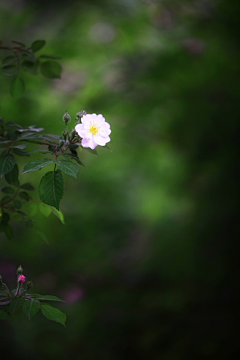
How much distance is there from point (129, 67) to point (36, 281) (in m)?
1.14

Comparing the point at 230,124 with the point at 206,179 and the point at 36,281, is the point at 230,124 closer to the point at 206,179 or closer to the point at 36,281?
the point at 206,179

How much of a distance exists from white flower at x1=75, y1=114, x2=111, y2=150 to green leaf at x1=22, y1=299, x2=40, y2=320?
0.27m

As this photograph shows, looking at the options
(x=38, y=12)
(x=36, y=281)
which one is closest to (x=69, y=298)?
(x=36, y=281)

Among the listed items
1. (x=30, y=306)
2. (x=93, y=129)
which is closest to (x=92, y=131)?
(x=93, y=129)

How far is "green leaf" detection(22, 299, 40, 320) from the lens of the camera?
19.6 inches

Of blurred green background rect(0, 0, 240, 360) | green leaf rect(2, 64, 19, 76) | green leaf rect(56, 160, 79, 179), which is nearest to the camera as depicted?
Result: green leaf rect(56, 160, 79, 179)

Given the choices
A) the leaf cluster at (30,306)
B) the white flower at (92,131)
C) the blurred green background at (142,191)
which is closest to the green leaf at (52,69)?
the white flower at (92,131)

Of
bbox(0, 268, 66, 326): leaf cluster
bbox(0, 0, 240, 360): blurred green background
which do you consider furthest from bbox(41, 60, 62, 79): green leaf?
bbox(0, 0, 240, 360): blurred green background

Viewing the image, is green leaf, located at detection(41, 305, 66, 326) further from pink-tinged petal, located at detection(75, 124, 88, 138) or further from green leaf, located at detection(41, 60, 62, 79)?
green leaf, located at detection(41, 60, 62, 79)

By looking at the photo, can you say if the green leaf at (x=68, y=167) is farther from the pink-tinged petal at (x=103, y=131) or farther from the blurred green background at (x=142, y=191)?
the blurred green background at (x=142, y=191)

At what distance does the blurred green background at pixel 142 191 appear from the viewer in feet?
4.80

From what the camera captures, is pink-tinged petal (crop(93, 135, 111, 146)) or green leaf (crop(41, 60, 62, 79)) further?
green leaf (crop(41, 60, 62, 79))

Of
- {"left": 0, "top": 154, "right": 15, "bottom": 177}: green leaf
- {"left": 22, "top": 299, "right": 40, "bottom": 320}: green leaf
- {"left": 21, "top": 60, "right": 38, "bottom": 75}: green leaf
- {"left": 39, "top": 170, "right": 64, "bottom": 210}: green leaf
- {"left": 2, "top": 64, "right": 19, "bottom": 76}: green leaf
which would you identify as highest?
{"left": 21, "top": 60, "right": 38, "bottom": 75}: green leaf

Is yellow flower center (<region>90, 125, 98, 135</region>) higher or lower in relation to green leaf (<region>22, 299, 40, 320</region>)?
higher
